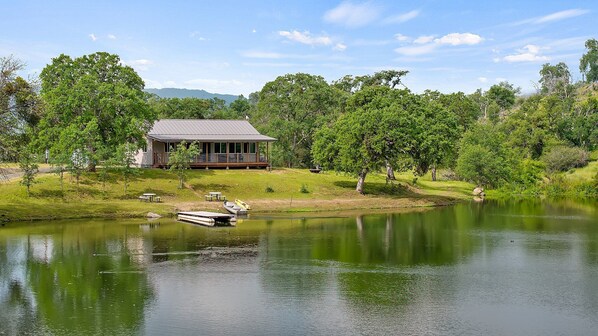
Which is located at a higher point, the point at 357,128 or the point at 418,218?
the point at 357,128

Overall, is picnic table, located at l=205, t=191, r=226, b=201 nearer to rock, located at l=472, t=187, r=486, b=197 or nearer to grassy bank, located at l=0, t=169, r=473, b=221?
grassy bank, located at l=0, t=169, r=473, b=221

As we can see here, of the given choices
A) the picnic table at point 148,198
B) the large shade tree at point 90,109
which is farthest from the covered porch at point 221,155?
the picnic table at point 148,198

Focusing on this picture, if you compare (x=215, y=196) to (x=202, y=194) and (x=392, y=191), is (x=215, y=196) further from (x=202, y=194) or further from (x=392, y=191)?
(x=392, y=191)

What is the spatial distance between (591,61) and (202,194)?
168 metres

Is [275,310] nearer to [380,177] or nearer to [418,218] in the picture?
[418,218]

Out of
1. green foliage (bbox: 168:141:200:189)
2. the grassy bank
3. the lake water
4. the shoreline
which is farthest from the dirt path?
the lake water

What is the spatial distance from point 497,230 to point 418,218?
31.8ft

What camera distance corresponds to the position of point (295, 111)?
9962 cm

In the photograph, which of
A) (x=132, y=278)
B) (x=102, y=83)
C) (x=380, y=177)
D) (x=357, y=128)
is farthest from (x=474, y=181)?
(x=132, y=278)

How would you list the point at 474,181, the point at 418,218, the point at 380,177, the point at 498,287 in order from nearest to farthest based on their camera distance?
the point at 498,287 < the point at 418,218 < the point at 380,177 < the point at 474,181

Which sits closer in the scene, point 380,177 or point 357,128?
point 357,128

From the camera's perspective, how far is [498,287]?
3070 centimetres

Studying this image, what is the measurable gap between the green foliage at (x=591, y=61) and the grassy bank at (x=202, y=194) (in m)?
134

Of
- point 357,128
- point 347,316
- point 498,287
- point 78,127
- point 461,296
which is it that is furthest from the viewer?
point 357,128
